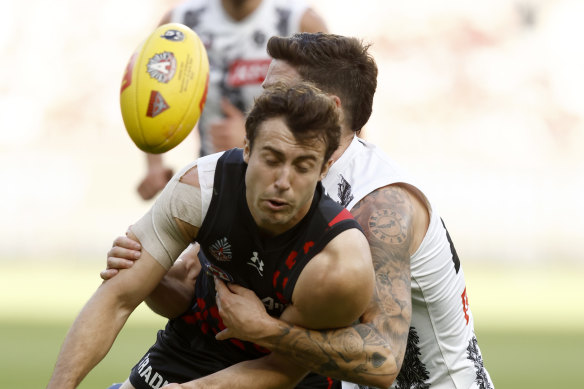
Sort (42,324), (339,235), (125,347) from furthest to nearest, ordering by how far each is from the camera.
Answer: (42,324), (125,347), (339,235)

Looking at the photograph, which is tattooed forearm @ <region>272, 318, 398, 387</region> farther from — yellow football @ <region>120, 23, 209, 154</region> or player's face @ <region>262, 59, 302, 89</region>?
yellow football @ <region>120, 23, 209, 154</region>

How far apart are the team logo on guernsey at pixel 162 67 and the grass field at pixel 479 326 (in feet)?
11.3

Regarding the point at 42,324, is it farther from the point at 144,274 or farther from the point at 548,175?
the point at 548,175

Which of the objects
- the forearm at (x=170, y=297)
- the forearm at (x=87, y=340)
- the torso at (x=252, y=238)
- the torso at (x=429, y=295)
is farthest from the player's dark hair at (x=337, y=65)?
the forearm at (x=87, y=340)

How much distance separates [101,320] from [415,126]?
15.3 m

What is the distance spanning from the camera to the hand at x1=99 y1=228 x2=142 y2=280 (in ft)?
12.3

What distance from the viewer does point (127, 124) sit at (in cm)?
501

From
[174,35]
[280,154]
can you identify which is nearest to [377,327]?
[280,154]

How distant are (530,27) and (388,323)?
1673 centimetres

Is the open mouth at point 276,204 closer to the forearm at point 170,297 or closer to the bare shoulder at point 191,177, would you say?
the bare shoulder at point 191,177

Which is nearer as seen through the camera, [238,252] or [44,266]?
[238,252]

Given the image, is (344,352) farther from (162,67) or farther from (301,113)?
(162,67)

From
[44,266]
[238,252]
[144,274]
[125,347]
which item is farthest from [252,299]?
[44,266]

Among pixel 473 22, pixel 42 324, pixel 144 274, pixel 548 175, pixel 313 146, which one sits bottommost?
pixel 42 324
